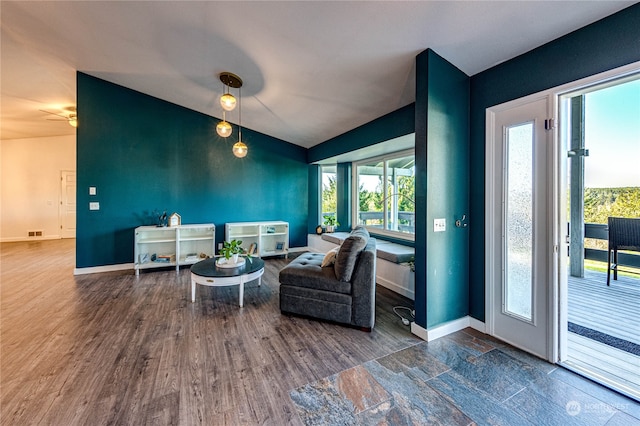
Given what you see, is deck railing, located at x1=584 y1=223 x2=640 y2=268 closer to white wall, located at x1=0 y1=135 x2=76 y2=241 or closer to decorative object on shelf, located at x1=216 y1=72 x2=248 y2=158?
decorative object on shelf, located at x1=216 y1=72 x2=248 y2=158

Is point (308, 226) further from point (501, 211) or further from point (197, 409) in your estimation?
point (197, 409)

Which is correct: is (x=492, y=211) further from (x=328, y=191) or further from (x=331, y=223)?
(x=328, y=191)

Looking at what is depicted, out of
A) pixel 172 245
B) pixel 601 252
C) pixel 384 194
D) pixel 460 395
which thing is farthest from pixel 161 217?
pixel 601 252

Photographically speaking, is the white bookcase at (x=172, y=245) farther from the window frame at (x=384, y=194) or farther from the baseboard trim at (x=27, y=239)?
the baseboard trim at (x=27, y=239)

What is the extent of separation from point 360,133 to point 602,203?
4.23 meters

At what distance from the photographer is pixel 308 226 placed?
250 inches

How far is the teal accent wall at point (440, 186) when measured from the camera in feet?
7.75

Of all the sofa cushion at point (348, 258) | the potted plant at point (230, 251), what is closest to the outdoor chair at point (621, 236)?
the sofa cushion at point (348, 258)

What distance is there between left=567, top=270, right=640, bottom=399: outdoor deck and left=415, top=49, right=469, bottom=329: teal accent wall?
0.93 meters

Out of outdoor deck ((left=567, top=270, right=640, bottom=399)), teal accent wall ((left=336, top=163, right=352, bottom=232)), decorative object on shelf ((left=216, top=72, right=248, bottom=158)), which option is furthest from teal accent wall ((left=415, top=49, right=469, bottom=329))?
teal accent wall ((left=336, top=163, right=352, bottom=232))

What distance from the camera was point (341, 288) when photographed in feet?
8.49

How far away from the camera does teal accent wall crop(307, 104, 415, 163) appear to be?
11.0 ft

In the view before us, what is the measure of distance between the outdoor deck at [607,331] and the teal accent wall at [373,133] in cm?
276

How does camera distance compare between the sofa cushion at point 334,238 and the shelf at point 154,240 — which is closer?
the shelf at point 154,240
